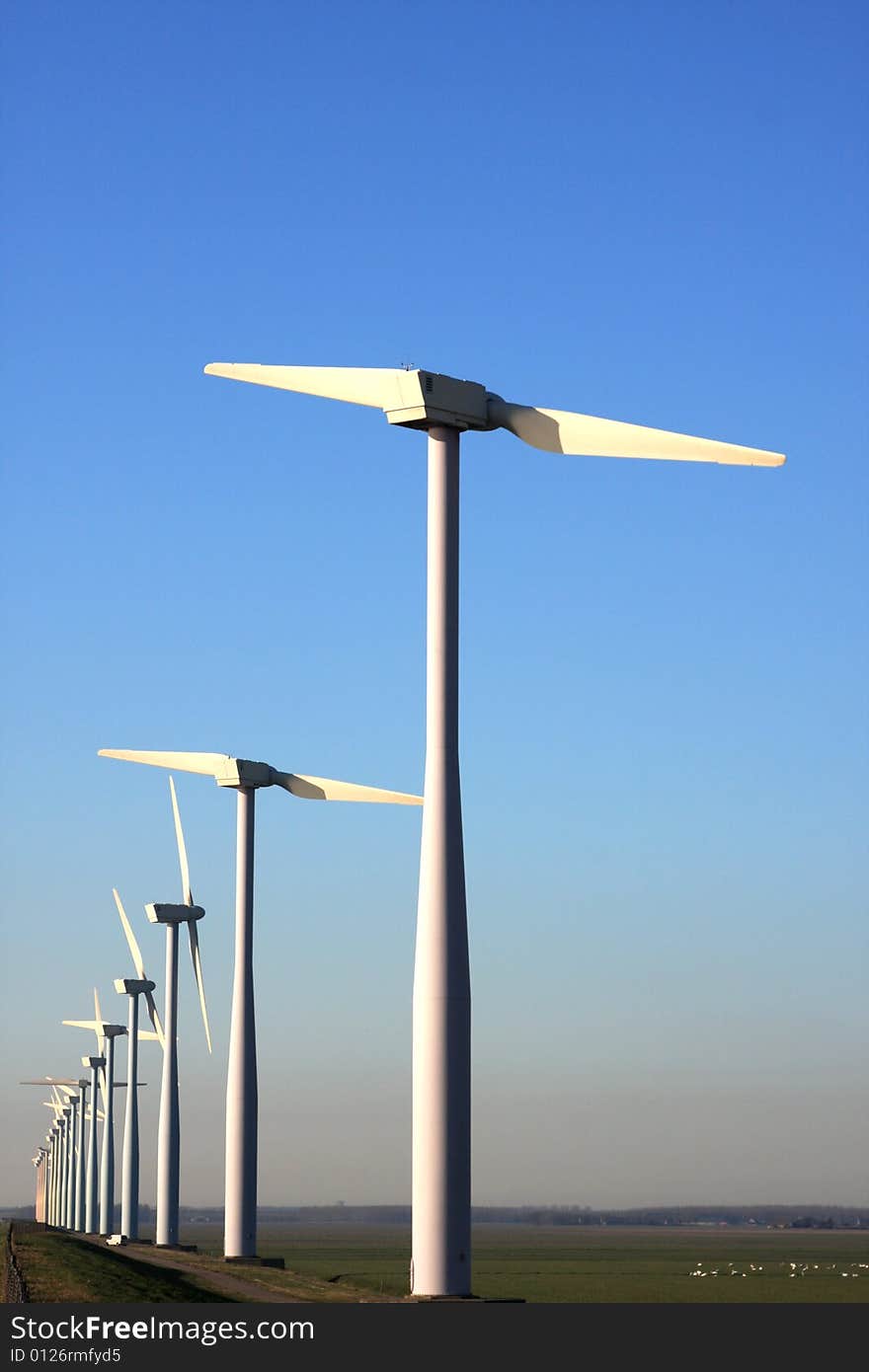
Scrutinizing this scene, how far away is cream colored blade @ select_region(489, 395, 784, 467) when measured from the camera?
48403 mm

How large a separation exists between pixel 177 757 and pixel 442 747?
128 ft

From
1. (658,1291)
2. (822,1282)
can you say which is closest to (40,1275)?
(658,1291)

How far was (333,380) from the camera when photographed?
168 ft

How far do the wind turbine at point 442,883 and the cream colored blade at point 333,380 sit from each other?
82 mm

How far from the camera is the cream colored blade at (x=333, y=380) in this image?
49.0 m

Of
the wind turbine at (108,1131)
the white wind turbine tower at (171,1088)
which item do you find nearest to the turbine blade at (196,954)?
the white wind turbine tower at (171,1088)

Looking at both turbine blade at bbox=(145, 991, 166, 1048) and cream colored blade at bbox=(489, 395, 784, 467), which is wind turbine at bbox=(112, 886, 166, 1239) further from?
cream colored blade at bbox=(489, 395, 784, 467)

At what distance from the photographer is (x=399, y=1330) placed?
37.6m

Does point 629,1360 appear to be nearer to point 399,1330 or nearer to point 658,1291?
point 399,1330

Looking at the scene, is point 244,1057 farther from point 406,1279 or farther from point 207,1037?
point 406,1279

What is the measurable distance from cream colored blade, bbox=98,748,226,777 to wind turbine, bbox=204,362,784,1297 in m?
34.9

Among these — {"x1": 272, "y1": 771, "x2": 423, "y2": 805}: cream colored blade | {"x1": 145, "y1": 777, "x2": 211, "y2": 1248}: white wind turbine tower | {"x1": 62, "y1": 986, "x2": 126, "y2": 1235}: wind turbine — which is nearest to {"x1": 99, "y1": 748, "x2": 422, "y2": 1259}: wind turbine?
{"x1": 272, "y1": 771, "x2": 423, "y2": 805}: cream colored blade

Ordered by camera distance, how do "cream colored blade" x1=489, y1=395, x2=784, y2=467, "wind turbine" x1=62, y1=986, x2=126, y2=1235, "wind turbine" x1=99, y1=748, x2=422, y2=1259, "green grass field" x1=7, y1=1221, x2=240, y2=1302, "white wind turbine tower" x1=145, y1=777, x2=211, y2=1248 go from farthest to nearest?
"wind turbine" x1=62, y1=986, x2=126, y2=1235 < "white wind turbine tower" x1=145, y1=777, x2=211, y2=1248 < "wind turbine" x1=99, y1=748, x2=422, y2=1259 < "green grass field" x1=7, y1=1221, x2=240, y2=1302 < "cream colored blade" x1=489, y1=395, x2=784, y2=467

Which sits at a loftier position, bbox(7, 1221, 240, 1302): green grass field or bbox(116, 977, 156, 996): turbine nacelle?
bbox(116, 977, 156, 996): turbine nacelle
